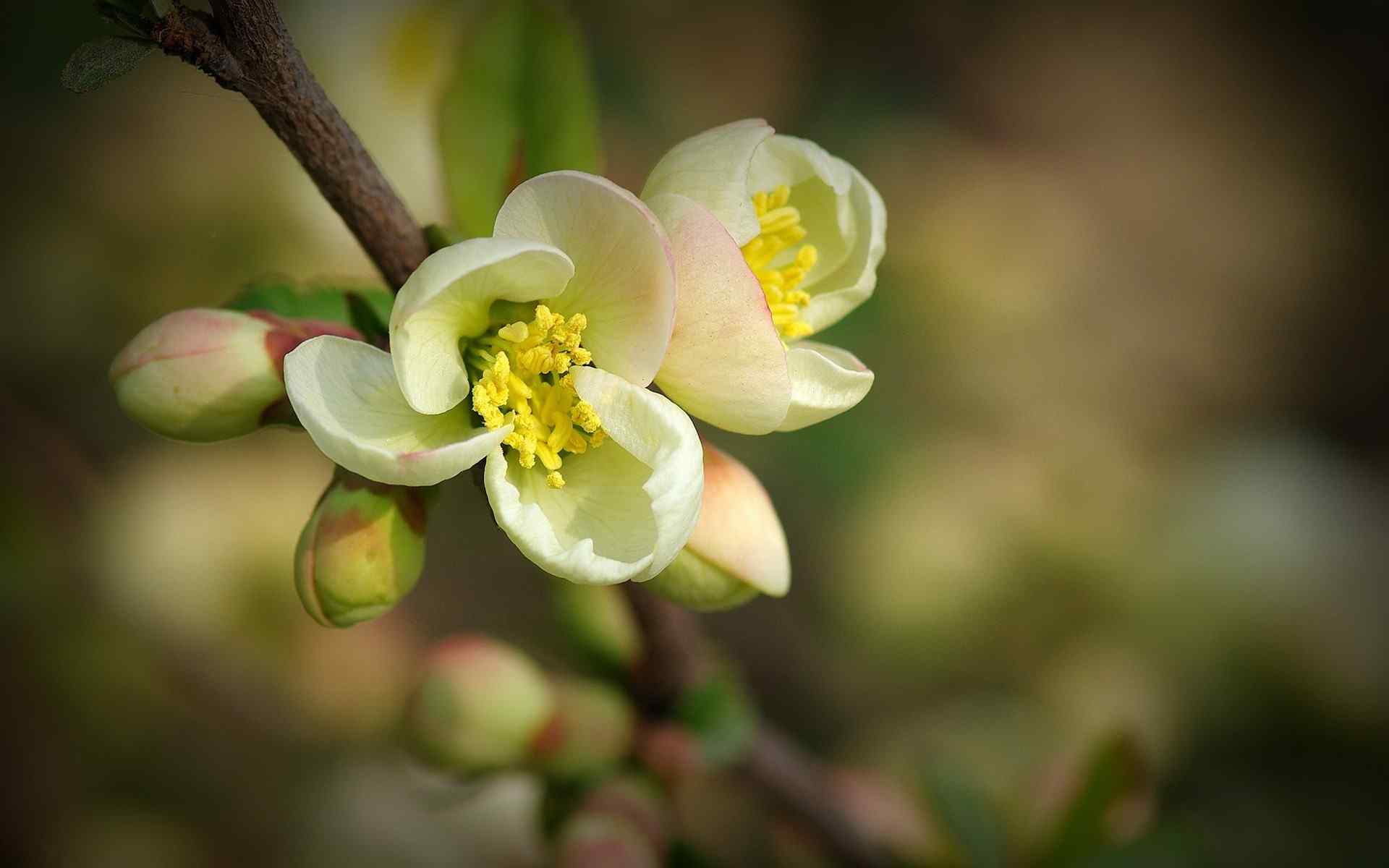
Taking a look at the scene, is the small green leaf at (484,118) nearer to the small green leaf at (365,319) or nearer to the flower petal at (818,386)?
the small green leaf at (365,319)

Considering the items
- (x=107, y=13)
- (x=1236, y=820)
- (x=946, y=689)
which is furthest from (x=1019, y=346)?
(x=107, y=13)

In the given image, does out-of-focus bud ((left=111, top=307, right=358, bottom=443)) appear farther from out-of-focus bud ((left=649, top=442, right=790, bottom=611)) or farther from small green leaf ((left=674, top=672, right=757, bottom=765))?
small green leaf ((left=674, top=672, right=757, bottom=765))

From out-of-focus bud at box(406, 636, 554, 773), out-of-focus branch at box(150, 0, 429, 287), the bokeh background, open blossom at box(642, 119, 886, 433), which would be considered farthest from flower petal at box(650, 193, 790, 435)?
the bokeh background

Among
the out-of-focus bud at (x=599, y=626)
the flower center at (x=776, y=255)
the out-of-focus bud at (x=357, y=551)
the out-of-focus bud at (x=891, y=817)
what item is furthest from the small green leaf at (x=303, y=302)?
the out-of-focus bud at (x=891, y=817)

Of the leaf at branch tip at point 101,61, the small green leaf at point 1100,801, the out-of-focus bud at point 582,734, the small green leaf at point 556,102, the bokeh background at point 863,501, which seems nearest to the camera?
the leaf at branch tip at point 101,61

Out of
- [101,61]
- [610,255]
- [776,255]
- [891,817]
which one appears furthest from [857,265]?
[891,817]

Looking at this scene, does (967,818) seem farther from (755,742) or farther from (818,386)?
(818,386)
